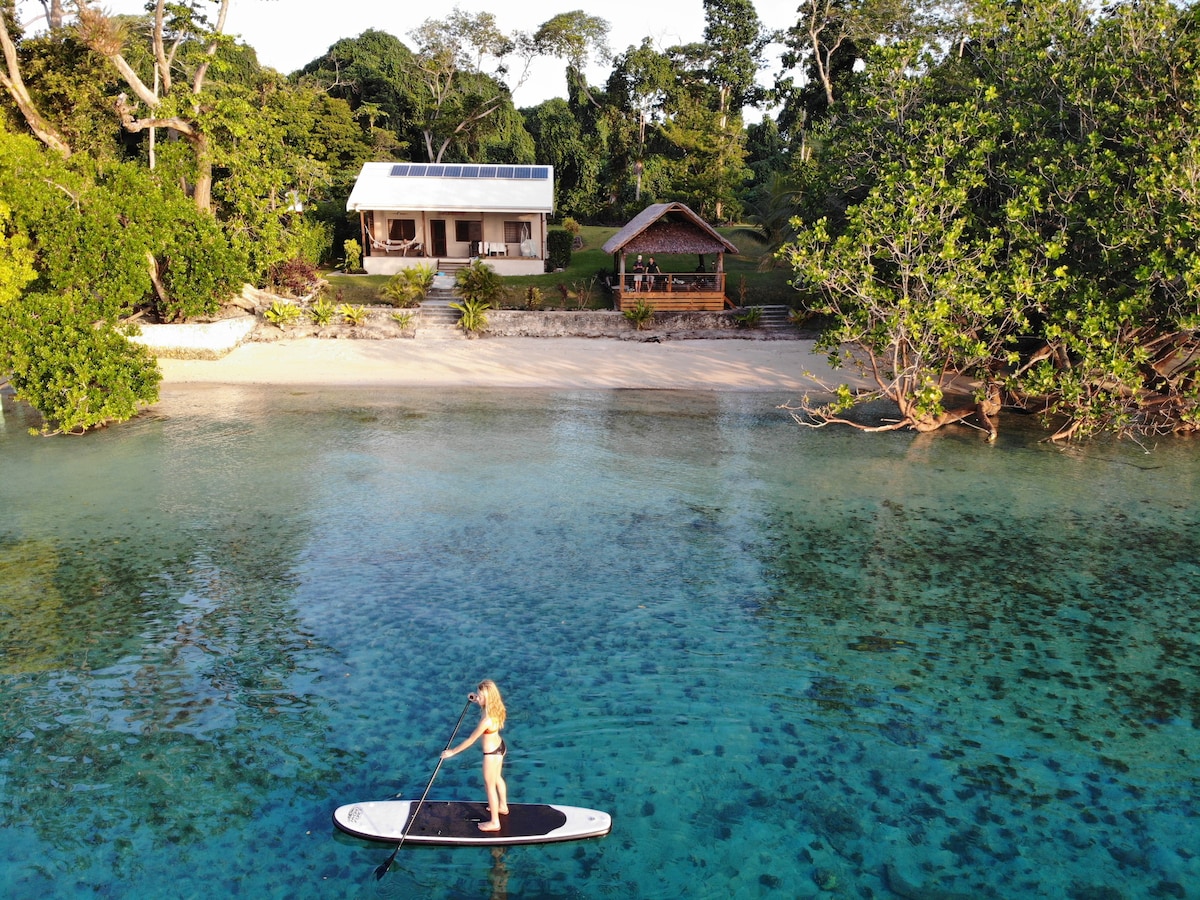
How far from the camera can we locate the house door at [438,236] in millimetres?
40031

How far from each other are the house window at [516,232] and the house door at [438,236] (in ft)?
8.61

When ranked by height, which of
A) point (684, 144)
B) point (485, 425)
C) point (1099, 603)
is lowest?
point (1099, 603)

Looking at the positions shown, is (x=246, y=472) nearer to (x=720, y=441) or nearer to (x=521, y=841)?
(x=720, y=441)

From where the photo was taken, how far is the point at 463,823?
7430 mm

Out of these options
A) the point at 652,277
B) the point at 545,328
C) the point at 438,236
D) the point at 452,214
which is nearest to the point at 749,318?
the point at 652,277

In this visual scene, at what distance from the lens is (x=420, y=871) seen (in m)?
7.23

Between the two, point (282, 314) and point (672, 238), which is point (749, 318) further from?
point (282, 314)

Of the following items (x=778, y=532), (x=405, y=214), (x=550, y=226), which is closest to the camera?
(x=778, y=532)

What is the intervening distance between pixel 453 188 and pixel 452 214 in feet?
5.13

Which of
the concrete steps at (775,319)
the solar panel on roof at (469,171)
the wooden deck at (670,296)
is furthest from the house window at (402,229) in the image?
the concrete steps at (775,319)

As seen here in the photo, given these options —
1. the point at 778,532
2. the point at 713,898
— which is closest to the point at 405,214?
the point at 778,532

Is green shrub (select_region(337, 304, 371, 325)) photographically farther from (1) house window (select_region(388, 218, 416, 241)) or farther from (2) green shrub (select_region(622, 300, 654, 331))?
(1) house window (select_region(388, 218, 416, 241))

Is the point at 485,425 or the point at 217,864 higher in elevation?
the point at 485,425

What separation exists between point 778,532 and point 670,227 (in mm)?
18713
